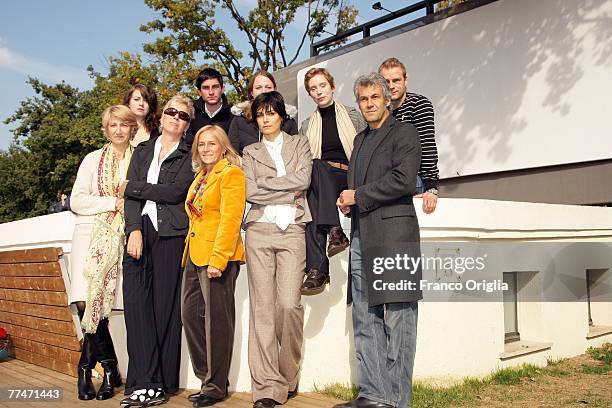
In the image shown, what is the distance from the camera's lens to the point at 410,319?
369cm

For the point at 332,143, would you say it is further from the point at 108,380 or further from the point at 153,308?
the point at 108,380

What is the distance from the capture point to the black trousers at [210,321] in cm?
415

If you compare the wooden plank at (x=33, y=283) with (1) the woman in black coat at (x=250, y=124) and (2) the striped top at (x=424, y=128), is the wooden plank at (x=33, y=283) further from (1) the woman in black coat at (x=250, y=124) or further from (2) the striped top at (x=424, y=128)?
(2) the striped top at (x=424, y=128)

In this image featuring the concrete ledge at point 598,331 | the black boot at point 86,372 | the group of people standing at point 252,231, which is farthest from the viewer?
the concrete ledge at point 598,331

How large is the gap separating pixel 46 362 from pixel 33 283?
812 mm

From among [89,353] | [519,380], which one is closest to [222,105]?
[89,353]

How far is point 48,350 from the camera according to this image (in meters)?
6.03

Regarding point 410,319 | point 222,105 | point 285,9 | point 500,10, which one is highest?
point 285,9

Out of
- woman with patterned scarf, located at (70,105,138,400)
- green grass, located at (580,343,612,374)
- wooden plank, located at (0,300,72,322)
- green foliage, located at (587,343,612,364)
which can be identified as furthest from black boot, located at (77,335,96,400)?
green foliage, located at (587,343,612,364)

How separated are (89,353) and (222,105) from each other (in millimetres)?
2301

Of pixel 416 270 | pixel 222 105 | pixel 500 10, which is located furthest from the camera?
pixel 500 10

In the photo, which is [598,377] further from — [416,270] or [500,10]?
[500,10]

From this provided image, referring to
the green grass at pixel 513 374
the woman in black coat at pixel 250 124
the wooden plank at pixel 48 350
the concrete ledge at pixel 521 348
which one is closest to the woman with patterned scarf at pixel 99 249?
the woman in black coat at pixel 250 124

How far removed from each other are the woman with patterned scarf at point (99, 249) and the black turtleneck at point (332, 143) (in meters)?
1.57
